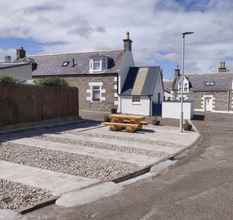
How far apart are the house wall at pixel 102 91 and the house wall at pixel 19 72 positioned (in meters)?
5.16

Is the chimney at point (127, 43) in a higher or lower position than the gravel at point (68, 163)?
higher

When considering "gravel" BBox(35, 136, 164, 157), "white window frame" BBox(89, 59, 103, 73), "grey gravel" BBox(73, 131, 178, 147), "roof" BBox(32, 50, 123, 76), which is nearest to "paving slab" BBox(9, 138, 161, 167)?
"gravel" BBox(35, 136, 164, 157)

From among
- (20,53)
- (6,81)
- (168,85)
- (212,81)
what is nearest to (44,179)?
(6,81)

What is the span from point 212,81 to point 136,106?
20461 millimetres

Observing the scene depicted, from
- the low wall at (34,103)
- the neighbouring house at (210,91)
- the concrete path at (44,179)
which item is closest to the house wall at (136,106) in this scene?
the low wall at (34,103)

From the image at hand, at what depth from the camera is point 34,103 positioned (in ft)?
57.3

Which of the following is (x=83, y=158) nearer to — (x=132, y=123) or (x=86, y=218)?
(x=86, y=218)

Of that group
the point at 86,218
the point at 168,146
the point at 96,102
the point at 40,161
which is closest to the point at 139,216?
the point at 86,218

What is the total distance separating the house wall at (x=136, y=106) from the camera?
29.0 metres

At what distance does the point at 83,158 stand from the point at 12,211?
4.59 meters

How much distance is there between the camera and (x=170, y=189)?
7.13 metres

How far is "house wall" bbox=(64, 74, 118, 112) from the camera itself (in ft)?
98.2

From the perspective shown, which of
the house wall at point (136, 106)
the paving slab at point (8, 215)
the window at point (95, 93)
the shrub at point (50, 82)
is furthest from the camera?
the window at point (95, 93)

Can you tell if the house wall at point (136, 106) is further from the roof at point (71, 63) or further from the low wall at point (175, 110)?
the roof at point (71, 63)
